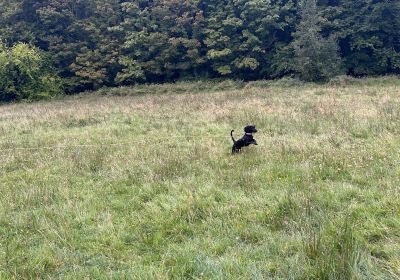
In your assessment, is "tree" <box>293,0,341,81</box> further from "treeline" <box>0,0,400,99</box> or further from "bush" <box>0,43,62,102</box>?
"bush" <box>0,43,62,102</box>

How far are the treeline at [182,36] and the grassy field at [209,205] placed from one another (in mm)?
26162

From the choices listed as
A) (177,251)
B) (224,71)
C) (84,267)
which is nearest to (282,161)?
(177,251)

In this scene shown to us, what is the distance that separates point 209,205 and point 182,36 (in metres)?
33.5

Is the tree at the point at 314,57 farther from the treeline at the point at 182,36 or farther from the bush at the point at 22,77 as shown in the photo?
the bush at the point at 22,77

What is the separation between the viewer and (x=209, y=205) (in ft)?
16.6

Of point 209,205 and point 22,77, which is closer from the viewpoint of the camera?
point 209,205

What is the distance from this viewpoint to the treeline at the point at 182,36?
33.8m

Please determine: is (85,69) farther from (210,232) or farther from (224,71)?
(210,232)

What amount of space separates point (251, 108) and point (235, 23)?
23428 mm

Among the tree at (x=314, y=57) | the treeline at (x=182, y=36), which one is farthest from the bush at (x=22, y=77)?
the tree at (x=314, y=57)

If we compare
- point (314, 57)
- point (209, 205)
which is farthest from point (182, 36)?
point (209, 205)

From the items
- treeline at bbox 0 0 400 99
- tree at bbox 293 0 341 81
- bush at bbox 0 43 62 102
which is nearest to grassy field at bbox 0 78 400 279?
tree at bbox 293 0 341 81

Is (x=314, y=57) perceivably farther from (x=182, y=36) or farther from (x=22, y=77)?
(x=22, y=77)

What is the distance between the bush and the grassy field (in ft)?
77.1
